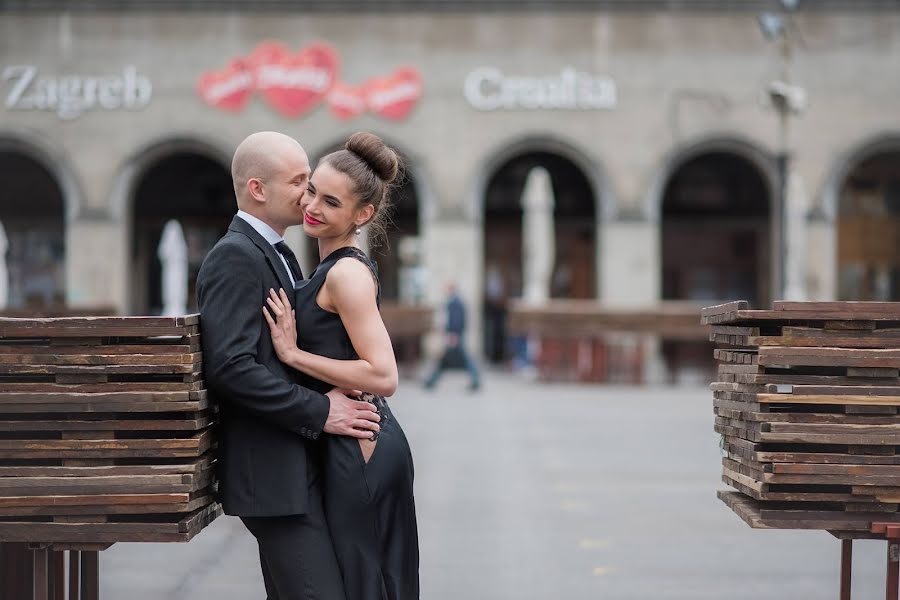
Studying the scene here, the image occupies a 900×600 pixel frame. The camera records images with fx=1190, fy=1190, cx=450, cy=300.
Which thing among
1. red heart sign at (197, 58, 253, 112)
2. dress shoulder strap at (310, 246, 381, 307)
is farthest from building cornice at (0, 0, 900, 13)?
dress shoulder strap at (310, 246, 381, 307)

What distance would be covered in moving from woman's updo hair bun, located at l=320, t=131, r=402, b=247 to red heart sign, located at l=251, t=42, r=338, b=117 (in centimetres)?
2193

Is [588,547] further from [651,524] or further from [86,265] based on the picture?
[86,265]

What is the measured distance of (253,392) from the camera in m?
3.63

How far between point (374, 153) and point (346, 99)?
72.2 feet

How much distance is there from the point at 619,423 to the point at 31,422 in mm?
10740

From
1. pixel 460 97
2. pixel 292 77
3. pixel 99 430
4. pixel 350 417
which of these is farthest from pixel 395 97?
pixel 350 417

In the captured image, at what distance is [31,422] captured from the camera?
3.86 meters

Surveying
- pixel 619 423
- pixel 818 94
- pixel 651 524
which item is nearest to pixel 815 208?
pixel 818 94

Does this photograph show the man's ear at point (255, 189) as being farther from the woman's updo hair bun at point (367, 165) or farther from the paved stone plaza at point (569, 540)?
the paved stone plaza at point (569, 540)

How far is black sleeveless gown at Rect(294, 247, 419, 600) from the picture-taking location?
12.2ft

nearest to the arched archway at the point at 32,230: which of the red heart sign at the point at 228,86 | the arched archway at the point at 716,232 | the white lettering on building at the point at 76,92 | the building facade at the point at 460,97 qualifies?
the white lettering on building at the point at 76,92

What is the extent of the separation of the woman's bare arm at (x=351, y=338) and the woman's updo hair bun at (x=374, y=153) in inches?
13.7

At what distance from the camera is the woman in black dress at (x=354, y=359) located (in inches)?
146

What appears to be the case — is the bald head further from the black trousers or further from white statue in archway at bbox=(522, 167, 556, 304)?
white statue in archway at bbox=(522, 167, 556, 304)
